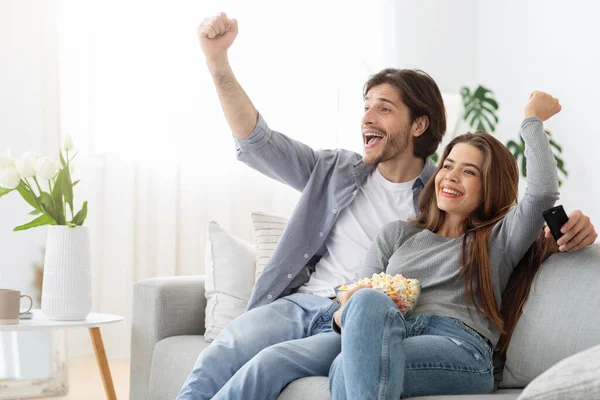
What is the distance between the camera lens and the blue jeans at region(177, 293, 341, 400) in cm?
176

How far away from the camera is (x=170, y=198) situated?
411 cm

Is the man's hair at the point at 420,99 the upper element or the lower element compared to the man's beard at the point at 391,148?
upper

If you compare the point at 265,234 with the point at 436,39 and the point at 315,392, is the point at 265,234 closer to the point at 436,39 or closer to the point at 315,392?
the point at 315,392

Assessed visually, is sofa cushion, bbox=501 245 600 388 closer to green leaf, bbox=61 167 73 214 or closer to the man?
the man

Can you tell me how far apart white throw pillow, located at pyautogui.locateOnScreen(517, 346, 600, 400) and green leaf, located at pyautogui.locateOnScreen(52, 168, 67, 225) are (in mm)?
1801

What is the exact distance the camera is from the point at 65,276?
8.17 ft

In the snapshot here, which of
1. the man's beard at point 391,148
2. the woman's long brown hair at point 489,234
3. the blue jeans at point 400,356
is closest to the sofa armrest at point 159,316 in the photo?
the man's beard at point 391,148

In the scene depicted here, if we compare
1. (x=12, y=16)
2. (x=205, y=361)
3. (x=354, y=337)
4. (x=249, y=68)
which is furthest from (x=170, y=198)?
(x=354, y=337)

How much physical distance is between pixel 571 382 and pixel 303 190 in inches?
54.6

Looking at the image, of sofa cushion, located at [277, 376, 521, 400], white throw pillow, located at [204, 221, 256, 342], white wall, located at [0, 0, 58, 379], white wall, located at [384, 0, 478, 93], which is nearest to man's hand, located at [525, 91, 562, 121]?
sofa cushion, located at [277, 376, 521, 400]

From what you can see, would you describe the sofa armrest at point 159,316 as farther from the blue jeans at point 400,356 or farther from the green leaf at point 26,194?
the blue jeans at point 400,356

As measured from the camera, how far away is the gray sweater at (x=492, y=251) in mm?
1854

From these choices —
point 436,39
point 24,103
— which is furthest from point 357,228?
point 436,39

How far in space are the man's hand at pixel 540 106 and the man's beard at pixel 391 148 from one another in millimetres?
469
